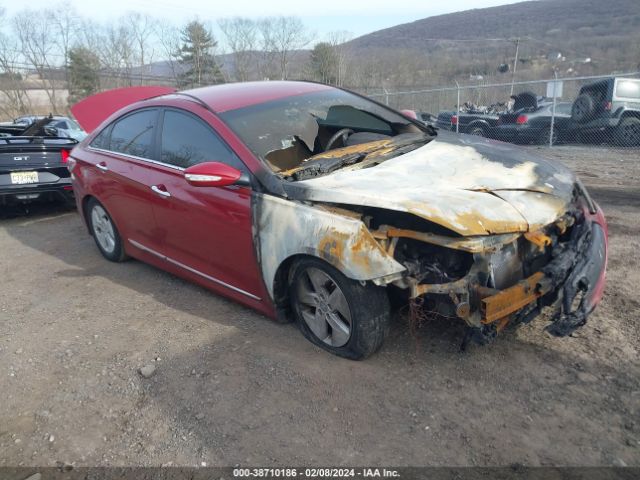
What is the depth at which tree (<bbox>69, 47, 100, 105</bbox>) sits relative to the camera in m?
41.4

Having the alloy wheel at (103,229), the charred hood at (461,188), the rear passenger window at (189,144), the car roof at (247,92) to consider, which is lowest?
the alloy wheel at (103,229)

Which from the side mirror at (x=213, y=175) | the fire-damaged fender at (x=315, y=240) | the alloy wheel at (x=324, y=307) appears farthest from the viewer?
the side mirror at (x=213, y=175)

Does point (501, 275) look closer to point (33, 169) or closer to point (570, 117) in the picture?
point (33, 169)

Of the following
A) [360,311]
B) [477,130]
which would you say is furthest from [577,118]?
[360,311]

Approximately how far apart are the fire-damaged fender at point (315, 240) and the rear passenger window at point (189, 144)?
1.49 ft

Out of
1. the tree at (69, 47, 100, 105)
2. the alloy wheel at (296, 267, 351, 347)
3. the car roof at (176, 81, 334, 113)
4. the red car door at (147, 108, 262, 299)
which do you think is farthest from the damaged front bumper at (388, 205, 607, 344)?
the tree at (69, 47, 100, 105)

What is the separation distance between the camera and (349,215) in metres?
2.71

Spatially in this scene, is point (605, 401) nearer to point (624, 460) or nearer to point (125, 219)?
point (624, 460)

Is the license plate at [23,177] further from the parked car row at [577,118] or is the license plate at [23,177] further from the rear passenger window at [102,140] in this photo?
the parked car row at [577,118]

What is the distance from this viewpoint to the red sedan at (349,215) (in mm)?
2574

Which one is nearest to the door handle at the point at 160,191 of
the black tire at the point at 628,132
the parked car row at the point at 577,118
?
the parked car row at the point at 577,118

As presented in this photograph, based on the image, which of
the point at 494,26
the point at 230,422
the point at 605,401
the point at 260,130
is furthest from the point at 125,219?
the point at 494,26

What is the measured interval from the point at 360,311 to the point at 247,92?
2129 mm

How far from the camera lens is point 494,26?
103m
